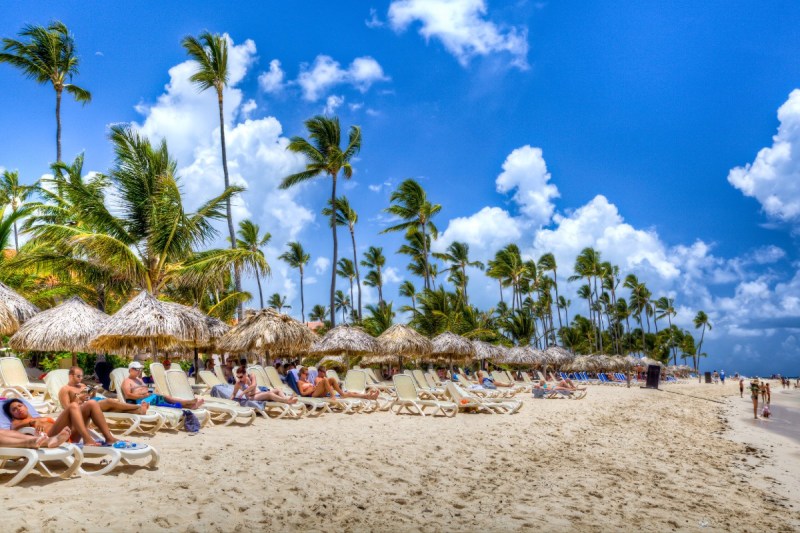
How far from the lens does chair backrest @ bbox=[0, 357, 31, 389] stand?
974 cm

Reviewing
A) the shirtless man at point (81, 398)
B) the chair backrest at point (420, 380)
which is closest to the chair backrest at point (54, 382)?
the shirtless man at point (81, 398)

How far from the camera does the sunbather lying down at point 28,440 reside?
13.7 ft

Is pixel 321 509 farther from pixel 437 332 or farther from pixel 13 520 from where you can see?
pixel 437 332

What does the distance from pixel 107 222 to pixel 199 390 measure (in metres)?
4.54

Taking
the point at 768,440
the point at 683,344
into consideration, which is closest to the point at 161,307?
the point at 768,440

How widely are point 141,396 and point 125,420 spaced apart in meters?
0.41

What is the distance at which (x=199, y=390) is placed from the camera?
12336 mm

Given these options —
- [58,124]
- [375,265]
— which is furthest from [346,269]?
[58,124]

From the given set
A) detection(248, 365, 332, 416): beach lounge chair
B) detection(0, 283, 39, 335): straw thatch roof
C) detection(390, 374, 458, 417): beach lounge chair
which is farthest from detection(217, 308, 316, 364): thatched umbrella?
detection(0, 283, 39, 335): straw thatch roof

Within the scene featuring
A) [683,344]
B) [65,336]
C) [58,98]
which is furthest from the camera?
[683,344]

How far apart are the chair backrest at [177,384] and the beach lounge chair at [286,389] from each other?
190 cm

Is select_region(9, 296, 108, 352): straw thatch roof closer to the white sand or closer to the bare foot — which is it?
the white sand

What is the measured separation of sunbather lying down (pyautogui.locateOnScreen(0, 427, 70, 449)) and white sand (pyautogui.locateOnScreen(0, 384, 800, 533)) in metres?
0.29

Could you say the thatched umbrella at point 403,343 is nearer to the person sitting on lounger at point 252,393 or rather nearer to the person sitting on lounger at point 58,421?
the person sitting on lounger at point 252,393
